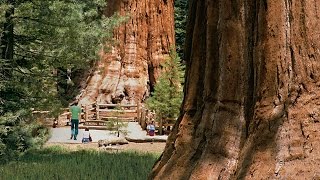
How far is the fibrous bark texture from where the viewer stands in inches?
817

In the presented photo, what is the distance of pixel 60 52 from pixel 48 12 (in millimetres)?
705

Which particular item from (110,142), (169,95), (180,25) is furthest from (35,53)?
(180,25)

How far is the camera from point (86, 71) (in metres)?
21.4

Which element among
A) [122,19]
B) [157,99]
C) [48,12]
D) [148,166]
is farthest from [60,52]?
[157,99]

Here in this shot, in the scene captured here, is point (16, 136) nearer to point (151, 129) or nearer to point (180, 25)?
point (151, 129)

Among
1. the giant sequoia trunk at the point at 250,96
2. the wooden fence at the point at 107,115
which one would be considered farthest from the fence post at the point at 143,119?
the giant sequoia trunk at the point at 250,96

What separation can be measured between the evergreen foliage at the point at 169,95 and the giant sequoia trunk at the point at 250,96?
1291cm

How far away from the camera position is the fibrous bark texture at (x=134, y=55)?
20750 millimetres

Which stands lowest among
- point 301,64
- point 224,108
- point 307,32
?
point 224,108

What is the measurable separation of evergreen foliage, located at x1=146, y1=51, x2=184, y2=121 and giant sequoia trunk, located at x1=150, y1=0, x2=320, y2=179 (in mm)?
12911

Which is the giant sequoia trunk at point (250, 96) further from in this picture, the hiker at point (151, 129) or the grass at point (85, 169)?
the hiker at point (151, 129)

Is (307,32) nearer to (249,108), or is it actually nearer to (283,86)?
(283,86)

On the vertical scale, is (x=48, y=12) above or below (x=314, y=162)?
above

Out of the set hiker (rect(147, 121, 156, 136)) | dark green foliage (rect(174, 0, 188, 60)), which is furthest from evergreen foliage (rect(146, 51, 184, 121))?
dark green foliage (rect(174, 0, 188, 60))
